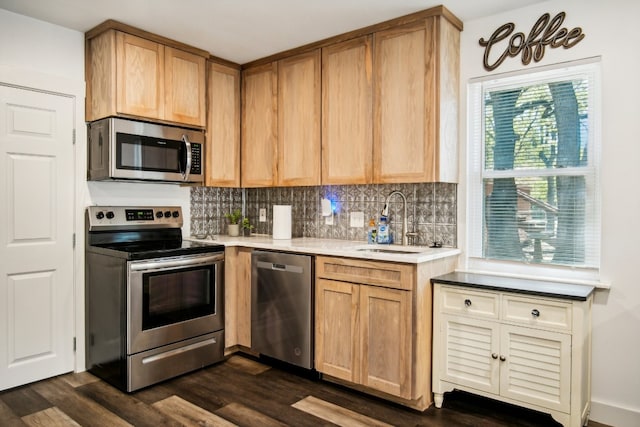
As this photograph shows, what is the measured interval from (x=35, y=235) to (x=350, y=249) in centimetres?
217

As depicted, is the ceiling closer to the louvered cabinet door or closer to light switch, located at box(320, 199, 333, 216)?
light switch, located at box(320, 199, 333, 216)

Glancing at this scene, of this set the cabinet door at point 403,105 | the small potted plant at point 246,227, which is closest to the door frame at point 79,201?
the small potted plant at point 246,227

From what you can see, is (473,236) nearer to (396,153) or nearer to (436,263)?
(436,263)

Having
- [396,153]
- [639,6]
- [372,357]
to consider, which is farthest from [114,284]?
[639,6]

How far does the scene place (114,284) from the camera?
9.84ft

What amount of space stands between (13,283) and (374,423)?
8.19 ft

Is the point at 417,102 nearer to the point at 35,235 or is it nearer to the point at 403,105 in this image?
the point at 403,105

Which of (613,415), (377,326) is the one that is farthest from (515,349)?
(377,326)

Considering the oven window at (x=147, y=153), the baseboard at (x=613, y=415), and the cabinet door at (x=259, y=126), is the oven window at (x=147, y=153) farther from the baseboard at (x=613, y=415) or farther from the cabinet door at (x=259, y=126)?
the baseboard at (x=613, y=415)

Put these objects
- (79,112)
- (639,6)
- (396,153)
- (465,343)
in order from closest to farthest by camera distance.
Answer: (639,6)
(465,343)
(396,153)
(79,112)

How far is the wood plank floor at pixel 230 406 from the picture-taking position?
2545 mm

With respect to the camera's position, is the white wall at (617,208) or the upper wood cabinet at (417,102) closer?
the white wall at (617,208)

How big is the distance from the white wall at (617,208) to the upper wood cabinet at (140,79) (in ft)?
8.86

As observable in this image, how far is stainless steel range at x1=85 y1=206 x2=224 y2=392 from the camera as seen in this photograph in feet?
9.62
